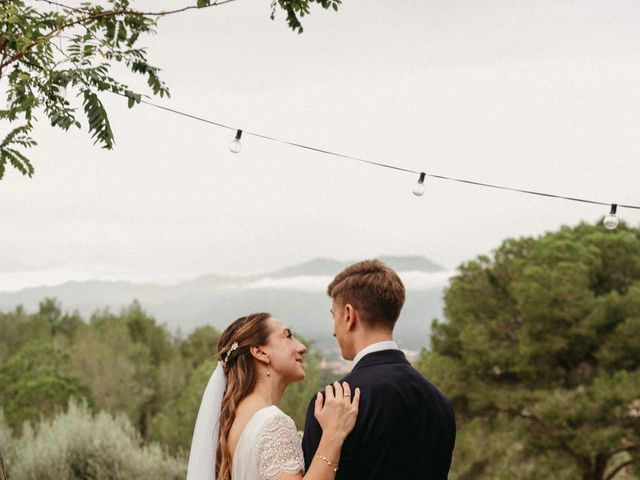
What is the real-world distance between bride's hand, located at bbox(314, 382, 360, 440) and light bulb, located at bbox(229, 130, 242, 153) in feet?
10.8

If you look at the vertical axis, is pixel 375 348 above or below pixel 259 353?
above

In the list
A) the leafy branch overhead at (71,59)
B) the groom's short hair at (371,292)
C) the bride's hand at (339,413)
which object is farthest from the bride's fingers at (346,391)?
the leafy branch overhead at (71,59)

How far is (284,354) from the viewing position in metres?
3.28

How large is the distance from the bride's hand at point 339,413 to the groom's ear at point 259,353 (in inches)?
22.3

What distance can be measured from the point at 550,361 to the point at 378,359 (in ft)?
55.7

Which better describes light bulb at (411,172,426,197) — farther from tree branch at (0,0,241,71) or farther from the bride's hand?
the bride's hand

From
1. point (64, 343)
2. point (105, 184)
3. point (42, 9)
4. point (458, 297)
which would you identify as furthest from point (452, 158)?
point (42, 9)

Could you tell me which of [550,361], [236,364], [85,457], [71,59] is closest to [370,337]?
[236,364]

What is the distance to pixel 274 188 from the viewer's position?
196 meters

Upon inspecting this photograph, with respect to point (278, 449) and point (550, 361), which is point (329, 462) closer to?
point (278, 449)

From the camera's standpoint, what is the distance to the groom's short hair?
9.39 ft

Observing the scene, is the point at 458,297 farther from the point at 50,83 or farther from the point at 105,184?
the point at 105,184

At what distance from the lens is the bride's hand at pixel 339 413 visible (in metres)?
2.72

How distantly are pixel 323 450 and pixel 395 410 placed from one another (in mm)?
293
